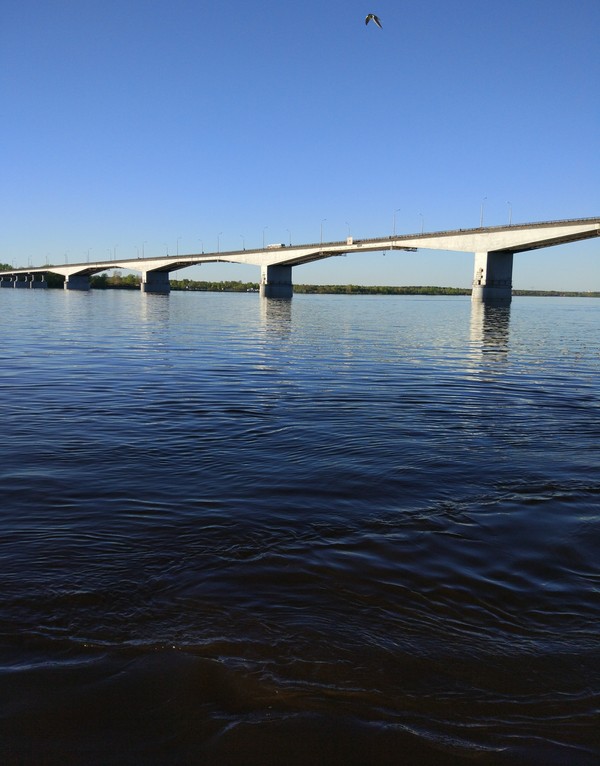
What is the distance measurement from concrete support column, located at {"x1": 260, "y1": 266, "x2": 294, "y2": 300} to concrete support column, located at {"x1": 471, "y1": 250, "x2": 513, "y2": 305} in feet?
134

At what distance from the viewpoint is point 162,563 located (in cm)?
480

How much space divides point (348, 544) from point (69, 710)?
2748mm

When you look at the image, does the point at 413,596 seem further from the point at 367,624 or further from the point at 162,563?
the point at 162,563

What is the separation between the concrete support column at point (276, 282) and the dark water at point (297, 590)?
10782 cm

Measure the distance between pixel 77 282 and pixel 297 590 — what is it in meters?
176

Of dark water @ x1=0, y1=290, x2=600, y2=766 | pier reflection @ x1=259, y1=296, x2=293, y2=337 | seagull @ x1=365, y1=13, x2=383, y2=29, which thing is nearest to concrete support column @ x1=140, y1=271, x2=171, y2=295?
pier reflection @ x1=259, y1=296, x2=293, y2=337

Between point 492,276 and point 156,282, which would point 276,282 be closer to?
point 156,282

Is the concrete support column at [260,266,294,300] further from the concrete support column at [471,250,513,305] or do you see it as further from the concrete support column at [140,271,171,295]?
the concrete support column at [471,250,513,305]

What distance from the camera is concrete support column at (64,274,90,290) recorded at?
16400cm

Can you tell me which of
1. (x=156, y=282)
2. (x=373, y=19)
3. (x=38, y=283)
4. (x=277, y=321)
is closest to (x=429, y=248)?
(x=277, y=321)

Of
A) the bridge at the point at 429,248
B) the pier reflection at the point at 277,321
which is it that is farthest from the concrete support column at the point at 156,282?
the pier reflection at the point at 277,321

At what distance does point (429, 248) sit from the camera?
95875mm

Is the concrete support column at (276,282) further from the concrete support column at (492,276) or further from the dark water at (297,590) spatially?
the dark water at (297,590)

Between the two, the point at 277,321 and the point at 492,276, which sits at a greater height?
the point at 492,276
